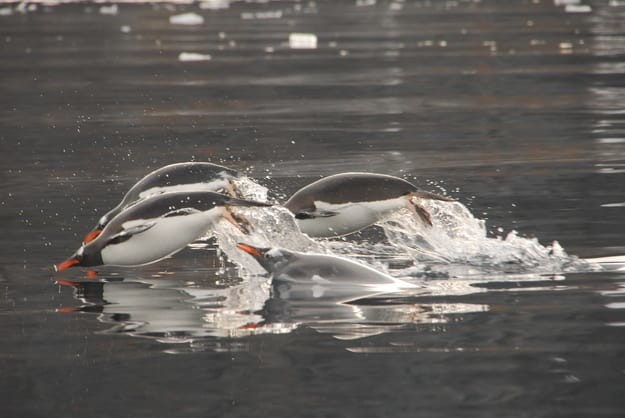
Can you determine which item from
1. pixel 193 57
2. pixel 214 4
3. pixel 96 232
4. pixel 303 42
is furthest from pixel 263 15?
pixel 96 232

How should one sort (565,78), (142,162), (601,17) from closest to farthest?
(142,162), (565,78), (601,17)

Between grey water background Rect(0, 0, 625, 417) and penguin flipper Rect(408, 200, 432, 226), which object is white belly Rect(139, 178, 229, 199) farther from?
penguin flipper Rect(408, 200, 432, 226)

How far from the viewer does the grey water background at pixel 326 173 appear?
5078 millimetres

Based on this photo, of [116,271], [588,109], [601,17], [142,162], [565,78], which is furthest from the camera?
A: [601,17]

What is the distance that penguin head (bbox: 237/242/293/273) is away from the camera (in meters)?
7.05

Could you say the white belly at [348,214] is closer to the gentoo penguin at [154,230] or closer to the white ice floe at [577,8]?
the gentoo penguin at [154,230]

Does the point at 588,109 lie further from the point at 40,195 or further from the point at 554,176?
the point at 40,195

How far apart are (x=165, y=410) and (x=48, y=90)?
1780 centimetres

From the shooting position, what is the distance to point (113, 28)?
1720 inches

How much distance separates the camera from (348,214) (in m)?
8.25

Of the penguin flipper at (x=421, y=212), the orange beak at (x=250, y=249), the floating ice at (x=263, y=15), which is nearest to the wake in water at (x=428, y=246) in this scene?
the penguin flipper at (x=421, y=212)

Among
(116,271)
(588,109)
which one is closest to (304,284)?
(116,271)

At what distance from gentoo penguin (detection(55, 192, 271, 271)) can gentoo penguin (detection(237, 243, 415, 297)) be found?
513 mm

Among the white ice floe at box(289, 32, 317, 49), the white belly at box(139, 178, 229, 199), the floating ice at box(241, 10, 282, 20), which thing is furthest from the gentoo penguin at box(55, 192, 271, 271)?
the floating ice at box(241, 10, 282, 20)
